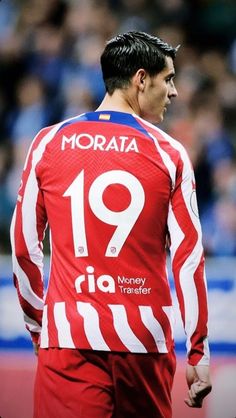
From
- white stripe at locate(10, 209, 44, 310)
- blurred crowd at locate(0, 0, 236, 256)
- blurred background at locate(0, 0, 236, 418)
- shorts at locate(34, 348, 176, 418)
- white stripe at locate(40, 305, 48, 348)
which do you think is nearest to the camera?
shorts at locate(34, 348, 176, 418)

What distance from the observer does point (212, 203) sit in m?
5.60

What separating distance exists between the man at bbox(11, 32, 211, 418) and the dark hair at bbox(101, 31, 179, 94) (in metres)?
0.12

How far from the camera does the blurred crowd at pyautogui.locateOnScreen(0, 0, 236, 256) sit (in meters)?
5.75

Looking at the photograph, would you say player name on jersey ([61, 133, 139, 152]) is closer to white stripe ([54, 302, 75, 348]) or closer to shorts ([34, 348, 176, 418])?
white stripe ([54, 302, 75, 348])

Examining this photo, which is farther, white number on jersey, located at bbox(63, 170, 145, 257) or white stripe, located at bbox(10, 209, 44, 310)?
white stripe, located at bbox(10, 209, 44, 310)

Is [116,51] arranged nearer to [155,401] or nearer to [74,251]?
[74,251]

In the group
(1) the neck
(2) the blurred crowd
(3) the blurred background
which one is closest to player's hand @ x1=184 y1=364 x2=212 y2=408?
(1) the neck

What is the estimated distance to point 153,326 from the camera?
2412 millimetres

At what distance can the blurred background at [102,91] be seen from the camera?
5234 millimetres

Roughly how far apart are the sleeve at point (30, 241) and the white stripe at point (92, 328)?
26 centimetres

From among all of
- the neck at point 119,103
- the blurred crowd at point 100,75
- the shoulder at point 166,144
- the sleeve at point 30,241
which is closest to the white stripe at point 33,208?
the sleeve at point 30,241

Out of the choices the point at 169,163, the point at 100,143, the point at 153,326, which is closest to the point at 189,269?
the point at 153,326

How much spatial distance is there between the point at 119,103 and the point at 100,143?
6.0 inches

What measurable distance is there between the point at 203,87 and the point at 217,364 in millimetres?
1913
